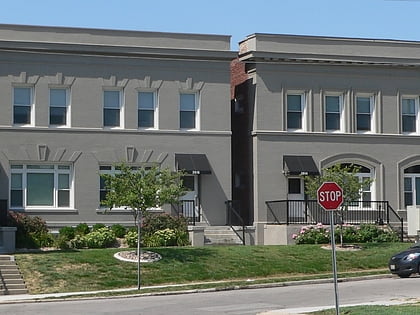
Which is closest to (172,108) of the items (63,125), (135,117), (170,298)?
(135,117)

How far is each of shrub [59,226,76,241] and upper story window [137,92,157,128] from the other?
575cm

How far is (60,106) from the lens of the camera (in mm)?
38125

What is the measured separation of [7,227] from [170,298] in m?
10.7

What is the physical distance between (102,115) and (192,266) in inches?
407

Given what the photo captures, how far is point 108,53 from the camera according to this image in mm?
38406

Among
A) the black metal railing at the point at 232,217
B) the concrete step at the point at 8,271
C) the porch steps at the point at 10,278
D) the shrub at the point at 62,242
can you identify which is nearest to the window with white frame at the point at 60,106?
the shrub at the point at 62,242

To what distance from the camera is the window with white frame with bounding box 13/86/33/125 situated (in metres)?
37.6

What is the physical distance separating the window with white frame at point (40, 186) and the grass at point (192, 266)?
557cm

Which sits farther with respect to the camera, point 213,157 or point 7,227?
point 213,157

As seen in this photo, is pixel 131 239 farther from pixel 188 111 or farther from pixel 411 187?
pixel 411 187

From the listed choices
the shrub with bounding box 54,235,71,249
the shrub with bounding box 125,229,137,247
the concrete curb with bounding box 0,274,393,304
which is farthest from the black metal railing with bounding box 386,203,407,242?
the shrub with bounding box 54,235,71,249

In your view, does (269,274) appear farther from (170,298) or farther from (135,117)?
(135,117)

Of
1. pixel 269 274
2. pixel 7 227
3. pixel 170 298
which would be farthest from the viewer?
pixel 7 227

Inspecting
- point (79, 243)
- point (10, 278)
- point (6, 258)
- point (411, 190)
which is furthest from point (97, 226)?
point (411, 190)
